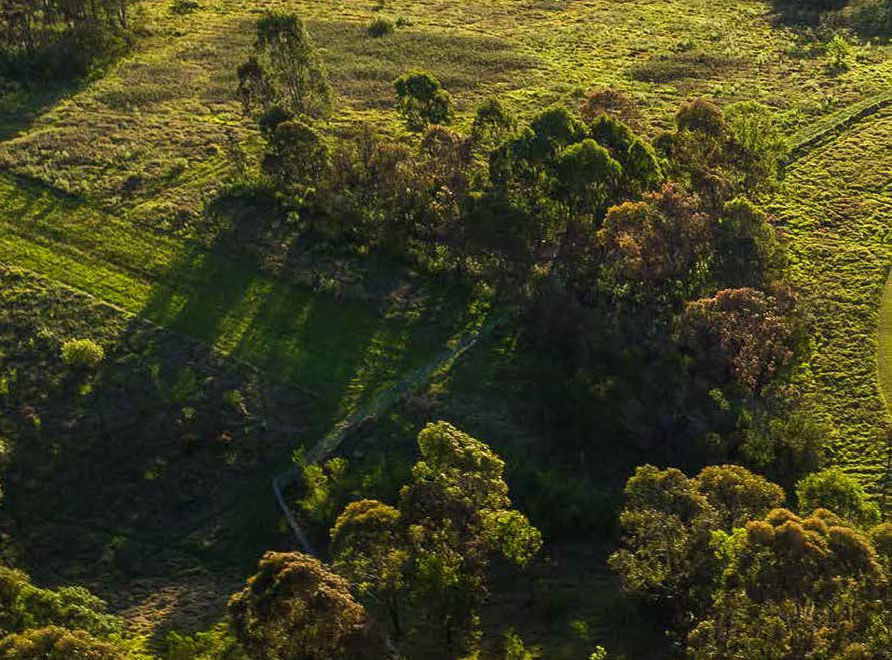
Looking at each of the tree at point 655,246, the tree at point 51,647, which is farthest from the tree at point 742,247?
the tree at point 51,647

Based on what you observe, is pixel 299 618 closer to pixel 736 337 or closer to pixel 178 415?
pixel 178 415

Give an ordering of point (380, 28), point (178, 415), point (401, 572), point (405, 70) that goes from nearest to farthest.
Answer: point (401, 572) < point (178, 415) < point (405, 70) < point (380, 28)

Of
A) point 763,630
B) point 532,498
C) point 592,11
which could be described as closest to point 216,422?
point 532,498

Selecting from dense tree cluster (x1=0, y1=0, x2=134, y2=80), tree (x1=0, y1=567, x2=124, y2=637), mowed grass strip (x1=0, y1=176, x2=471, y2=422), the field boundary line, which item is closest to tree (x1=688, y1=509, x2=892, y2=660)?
tree (x1=0, y1=567, x2=124, y2=637)

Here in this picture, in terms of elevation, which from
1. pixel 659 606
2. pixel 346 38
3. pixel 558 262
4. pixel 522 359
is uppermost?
pixel 346 38

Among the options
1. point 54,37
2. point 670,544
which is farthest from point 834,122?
point 54,37

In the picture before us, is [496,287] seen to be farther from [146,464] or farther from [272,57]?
[272,57]
